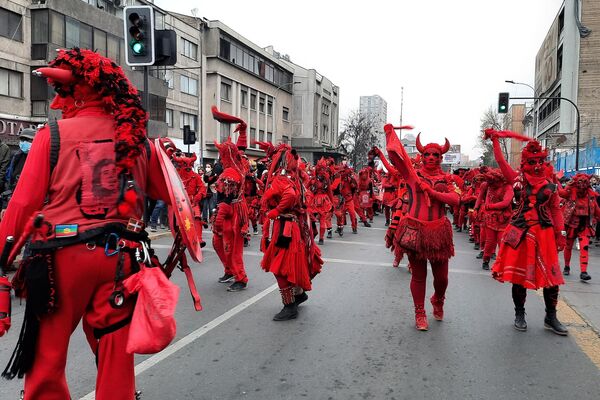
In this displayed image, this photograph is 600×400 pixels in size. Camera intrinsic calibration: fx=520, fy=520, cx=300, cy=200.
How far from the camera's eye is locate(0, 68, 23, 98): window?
79.8ft

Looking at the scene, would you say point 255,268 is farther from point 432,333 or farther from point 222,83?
point 222,83

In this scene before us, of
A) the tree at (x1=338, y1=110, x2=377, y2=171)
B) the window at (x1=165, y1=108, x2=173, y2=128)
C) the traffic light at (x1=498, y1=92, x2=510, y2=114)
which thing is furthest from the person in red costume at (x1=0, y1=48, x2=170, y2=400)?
the tree at (x1=338, y1=110, x2=377, y2=171)

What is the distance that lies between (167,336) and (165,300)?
0.17 metres

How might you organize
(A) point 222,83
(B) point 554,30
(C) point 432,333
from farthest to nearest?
(B) point 554,30
(A) point 222,83
(C) point 432,333

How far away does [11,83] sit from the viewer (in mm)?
24766

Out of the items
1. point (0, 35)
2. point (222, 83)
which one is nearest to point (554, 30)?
point (222, 83)

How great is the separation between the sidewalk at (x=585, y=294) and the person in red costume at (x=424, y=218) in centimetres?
193

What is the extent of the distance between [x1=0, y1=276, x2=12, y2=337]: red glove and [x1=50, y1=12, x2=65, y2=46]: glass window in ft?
87.1

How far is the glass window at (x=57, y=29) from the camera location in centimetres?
2534

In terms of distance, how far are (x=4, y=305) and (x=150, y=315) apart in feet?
2.27

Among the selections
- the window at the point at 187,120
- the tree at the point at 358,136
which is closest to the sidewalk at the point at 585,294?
the window at the point at 187,120

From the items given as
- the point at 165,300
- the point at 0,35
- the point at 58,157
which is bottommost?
the point at 165,300

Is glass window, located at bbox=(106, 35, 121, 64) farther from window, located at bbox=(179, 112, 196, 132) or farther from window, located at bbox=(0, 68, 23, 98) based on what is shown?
window, located at bbox=(179, 112, 196, 132)

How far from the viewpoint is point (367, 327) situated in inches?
222
